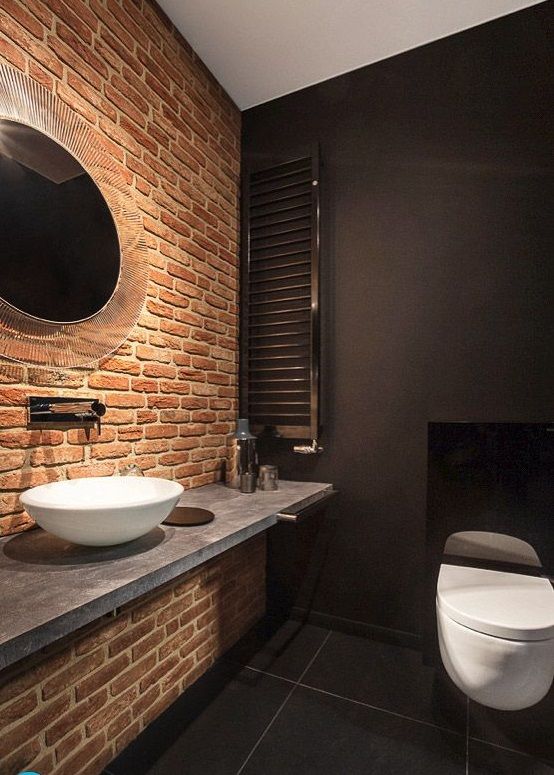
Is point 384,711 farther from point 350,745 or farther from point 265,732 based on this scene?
point 265,732

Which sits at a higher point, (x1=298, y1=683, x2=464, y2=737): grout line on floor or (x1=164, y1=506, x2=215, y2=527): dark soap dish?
(x1=164, y1=506, x2=215, y2=527): dark soap dish

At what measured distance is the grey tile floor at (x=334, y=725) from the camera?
145 centimetres

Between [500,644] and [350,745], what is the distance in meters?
0.67

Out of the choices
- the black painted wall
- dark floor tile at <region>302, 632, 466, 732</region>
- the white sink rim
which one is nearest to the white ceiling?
the black painted wall

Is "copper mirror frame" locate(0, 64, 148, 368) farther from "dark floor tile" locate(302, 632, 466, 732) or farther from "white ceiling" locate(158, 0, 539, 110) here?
"dark floor tile" locate(302, 632, 466, 732)

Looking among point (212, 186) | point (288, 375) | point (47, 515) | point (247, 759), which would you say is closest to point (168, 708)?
point (247, 759)

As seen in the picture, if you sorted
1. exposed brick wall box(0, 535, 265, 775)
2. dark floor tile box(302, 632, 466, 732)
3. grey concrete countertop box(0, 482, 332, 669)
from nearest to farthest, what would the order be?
grey concrete countertop box(0, 482, 332, 669)
exposed brick wall box(0, 535, 265, 775)
dark floor tile box(302, 632, 466, 732)

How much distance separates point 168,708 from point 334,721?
675 mm

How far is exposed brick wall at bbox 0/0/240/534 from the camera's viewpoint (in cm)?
135

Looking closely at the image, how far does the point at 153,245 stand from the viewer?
188cm

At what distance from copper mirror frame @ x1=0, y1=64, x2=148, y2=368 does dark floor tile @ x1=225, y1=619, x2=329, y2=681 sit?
161 cm

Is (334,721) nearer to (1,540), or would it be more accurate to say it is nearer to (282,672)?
(282,672)


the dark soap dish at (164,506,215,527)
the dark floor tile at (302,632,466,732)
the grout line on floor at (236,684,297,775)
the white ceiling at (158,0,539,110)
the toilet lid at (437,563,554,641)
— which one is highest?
the white ceiling at (158,0,539,110)

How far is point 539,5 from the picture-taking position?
194 cm
